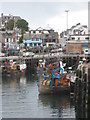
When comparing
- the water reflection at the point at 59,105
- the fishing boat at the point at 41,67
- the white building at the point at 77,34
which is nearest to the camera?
the water reflection at the point at 59,105

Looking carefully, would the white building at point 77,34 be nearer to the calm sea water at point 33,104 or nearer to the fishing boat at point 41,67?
the fishing boat at point 41,67

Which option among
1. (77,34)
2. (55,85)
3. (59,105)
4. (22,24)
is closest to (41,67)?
(55,85)

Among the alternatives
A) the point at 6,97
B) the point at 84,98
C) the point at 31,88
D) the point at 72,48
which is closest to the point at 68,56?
the point at 72,48

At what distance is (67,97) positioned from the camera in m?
33.0

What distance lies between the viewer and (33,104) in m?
30.9

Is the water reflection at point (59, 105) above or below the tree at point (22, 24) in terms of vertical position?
below

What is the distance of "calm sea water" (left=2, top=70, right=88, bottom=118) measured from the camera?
26.8 meters

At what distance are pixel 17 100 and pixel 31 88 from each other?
8.00 metres

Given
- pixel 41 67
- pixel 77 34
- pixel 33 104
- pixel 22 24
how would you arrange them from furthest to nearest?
pixel 22 24, pixel 77 34, pixel 41 67, pixel 33 104

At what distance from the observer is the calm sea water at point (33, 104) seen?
26797 mm

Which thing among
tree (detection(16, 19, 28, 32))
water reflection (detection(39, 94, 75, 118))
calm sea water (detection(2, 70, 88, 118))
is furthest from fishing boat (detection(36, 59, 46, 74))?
tree (detection(16, 19, 28, 32))

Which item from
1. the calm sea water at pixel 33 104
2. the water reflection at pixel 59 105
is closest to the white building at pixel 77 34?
the calm sea water at pixel 33 104

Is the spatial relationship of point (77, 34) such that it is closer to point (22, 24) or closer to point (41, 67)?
point (22, 24)

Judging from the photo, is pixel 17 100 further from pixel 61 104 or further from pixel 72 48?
pixel 72 48
